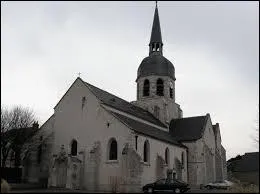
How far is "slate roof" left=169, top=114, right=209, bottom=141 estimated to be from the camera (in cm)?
4753

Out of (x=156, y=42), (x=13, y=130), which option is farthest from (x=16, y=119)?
(x=156, y=42)

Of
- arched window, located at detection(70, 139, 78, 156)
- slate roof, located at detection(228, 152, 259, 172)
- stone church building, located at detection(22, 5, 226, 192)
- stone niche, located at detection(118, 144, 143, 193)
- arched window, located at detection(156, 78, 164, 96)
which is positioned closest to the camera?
stone niche, located at detection(118, 144, 143, 193)

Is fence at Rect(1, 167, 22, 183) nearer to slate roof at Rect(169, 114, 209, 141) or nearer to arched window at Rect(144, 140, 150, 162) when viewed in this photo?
arched window at Rect(144, 140, 150, 162)

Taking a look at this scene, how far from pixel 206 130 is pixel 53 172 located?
22.2 metres

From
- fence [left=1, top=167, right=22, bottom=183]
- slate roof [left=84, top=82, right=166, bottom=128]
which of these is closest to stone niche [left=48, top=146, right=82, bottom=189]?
fence [left=1, top=167, right=22, bottom=183]

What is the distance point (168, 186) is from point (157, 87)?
824 inches

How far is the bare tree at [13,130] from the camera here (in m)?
39.8

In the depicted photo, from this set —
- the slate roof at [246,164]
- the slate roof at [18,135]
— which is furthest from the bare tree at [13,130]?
the slate roof at [246,164]

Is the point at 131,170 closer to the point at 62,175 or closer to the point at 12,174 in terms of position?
the point at 62,175

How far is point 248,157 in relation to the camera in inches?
2697

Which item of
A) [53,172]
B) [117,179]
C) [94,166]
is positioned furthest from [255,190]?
[53,172]

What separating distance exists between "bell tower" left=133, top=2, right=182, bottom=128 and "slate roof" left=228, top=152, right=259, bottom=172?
67.6 ft

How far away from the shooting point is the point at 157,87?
51375 mm

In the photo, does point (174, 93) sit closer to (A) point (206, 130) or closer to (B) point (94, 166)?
(A) point (206, 130)
